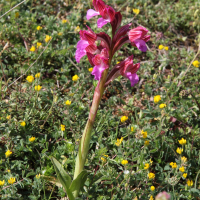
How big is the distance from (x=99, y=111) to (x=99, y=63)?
1317 millimetres

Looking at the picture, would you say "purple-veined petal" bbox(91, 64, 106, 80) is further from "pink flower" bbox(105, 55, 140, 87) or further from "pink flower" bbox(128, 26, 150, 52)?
"pink flower" bbox(128, 26, 150, 52)

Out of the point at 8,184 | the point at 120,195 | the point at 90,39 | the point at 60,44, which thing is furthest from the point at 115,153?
the point at 60,44

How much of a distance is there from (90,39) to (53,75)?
1.86 m

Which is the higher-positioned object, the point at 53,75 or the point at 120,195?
the point at 53,75

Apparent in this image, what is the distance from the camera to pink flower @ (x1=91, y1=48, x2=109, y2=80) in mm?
1759

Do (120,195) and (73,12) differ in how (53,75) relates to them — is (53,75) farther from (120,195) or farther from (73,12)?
(120,195)

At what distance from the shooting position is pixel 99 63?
178 centimetres

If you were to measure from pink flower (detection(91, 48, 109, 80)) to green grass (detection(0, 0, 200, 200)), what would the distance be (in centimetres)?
101

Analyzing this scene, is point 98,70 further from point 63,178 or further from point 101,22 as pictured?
point 63,178

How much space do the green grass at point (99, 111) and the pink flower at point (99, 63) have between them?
39.6 inches

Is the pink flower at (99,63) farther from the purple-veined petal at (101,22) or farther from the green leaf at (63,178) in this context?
the green leaf at (63,178)

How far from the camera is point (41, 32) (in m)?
3.86

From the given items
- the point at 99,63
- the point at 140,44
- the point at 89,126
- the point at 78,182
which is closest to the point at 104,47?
the point at 99,63

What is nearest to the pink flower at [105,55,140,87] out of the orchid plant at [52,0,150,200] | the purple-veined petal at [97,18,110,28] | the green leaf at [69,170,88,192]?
the orchid plant at [52,0,150,200]
